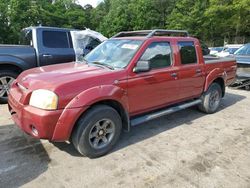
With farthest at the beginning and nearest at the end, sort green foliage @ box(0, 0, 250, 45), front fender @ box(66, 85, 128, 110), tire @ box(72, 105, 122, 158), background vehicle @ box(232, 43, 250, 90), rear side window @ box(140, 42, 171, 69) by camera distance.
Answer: green foliage @ box(0, 0, 250, 45) < background vehicle @ box(232, 43, 250, 90) < rear side window @ box(140, 42, 171, 69) < tire @ box(72, 105, 122, 158) < front fender @ box(66, 85, 128, 110)

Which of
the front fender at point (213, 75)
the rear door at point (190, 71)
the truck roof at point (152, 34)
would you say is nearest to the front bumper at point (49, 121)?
the truck roof at point (152, 34)

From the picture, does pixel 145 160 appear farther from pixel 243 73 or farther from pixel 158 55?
pixel 243 73

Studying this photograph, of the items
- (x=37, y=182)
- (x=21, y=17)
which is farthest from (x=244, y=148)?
(x=21, y=17)

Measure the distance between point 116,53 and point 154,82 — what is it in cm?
85

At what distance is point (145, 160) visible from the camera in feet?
12.2

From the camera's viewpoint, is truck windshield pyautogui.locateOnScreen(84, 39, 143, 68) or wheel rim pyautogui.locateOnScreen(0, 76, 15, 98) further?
wheel rim pyautogui.locateOnScreen(0, 76, 15, 98)

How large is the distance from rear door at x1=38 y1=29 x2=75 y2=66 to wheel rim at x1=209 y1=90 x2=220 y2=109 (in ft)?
13.5

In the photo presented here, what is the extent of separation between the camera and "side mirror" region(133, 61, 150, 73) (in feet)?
13.1

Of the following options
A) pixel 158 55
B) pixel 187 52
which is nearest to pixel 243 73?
pixel 187 52

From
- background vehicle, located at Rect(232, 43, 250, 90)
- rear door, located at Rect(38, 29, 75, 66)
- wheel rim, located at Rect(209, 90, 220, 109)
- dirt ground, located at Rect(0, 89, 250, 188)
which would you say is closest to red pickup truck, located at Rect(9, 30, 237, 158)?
dirt ground, located at Rect(0, 89, 250, 188)

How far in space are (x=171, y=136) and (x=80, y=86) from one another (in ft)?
6.88

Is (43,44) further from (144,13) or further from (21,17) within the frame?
(144,13)

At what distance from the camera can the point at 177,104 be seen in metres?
5.26

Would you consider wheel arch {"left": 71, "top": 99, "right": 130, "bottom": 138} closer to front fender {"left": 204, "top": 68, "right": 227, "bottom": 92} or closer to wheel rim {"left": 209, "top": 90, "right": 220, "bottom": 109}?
front fender {"left": 204, "top": 68, "right": 227, "bottom": 92}
